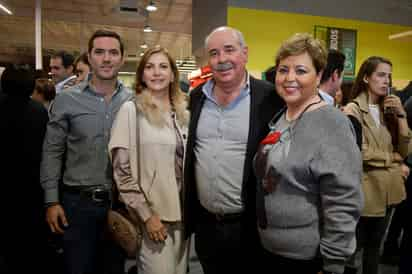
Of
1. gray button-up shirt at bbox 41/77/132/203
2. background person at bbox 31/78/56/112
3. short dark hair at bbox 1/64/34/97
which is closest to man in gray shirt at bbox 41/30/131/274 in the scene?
gray button-up shirt at bbox 41/77/132/203

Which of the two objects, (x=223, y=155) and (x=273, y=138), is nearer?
(x=273, y=138)

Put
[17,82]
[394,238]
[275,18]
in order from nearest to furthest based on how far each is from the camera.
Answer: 1. [17,82]
2. [394,238]
3. [275,18]

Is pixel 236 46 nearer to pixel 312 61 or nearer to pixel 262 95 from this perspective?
pixel 262 95

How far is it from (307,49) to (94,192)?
4.52ft

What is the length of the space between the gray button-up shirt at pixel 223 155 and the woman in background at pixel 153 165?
130 mm

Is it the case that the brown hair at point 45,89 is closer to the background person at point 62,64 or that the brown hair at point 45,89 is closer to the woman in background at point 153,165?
the background person at point 62,64

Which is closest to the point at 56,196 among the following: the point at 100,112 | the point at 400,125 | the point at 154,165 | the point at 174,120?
the point at 100,112

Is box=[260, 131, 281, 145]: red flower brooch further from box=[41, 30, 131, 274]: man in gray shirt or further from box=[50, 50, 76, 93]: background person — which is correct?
box=[50, 50, 76, 93]: background person

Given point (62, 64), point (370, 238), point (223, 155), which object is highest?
point (62, 64)

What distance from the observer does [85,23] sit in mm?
9883

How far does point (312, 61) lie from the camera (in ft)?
4.90

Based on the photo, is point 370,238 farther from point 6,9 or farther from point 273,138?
point 6,9

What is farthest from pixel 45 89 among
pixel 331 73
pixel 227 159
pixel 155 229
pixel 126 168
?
pixel 331 73

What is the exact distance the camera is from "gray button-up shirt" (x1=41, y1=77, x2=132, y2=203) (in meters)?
2.06
